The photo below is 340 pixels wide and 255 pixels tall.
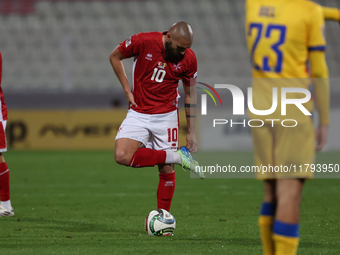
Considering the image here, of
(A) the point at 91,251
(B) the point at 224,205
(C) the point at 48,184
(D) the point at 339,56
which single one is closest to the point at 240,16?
(D) the point at 339,56

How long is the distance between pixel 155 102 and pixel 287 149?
6.36 feet

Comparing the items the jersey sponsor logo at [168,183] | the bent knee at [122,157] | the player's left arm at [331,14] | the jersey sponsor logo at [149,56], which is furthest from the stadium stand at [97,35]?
the player's left arm at [331,14]

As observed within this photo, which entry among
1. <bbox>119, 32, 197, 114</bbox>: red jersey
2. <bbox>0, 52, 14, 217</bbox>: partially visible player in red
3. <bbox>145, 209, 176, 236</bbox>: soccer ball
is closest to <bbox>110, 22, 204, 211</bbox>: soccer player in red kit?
<bbox>119, 32, 197, 114</bbox>: red jersey

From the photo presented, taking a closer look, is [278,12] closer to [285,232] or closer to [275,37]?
[275,37]

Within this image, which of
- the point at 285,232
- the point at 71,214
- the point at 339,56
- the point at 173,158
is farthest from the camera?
the point at 339,56

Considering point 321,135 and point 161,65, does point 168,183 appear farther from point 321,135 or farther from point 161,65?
point 321,135

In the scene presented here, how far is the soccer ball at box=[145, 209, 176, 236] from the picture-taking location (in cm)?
417

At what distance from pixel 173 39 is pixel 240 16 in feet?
51.2

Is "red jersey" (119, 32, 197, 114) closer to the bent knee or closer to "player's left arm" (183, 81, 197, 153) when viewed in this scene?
"player's left arm" (183, 81, 197, 153)

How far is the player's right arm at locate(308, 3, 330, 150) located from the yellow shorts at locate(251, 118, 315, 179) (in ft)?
0.23

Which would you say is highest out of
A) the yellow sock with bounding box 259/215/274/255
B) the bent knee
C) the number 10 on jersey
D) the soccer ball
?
the number 10 on jersey

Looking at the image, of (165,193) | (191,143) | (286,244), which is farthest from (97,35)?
(286,244)

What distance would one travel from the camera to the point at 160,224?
4.17 meters

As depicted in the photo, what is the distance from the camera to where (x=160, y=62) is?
14.0 feet
